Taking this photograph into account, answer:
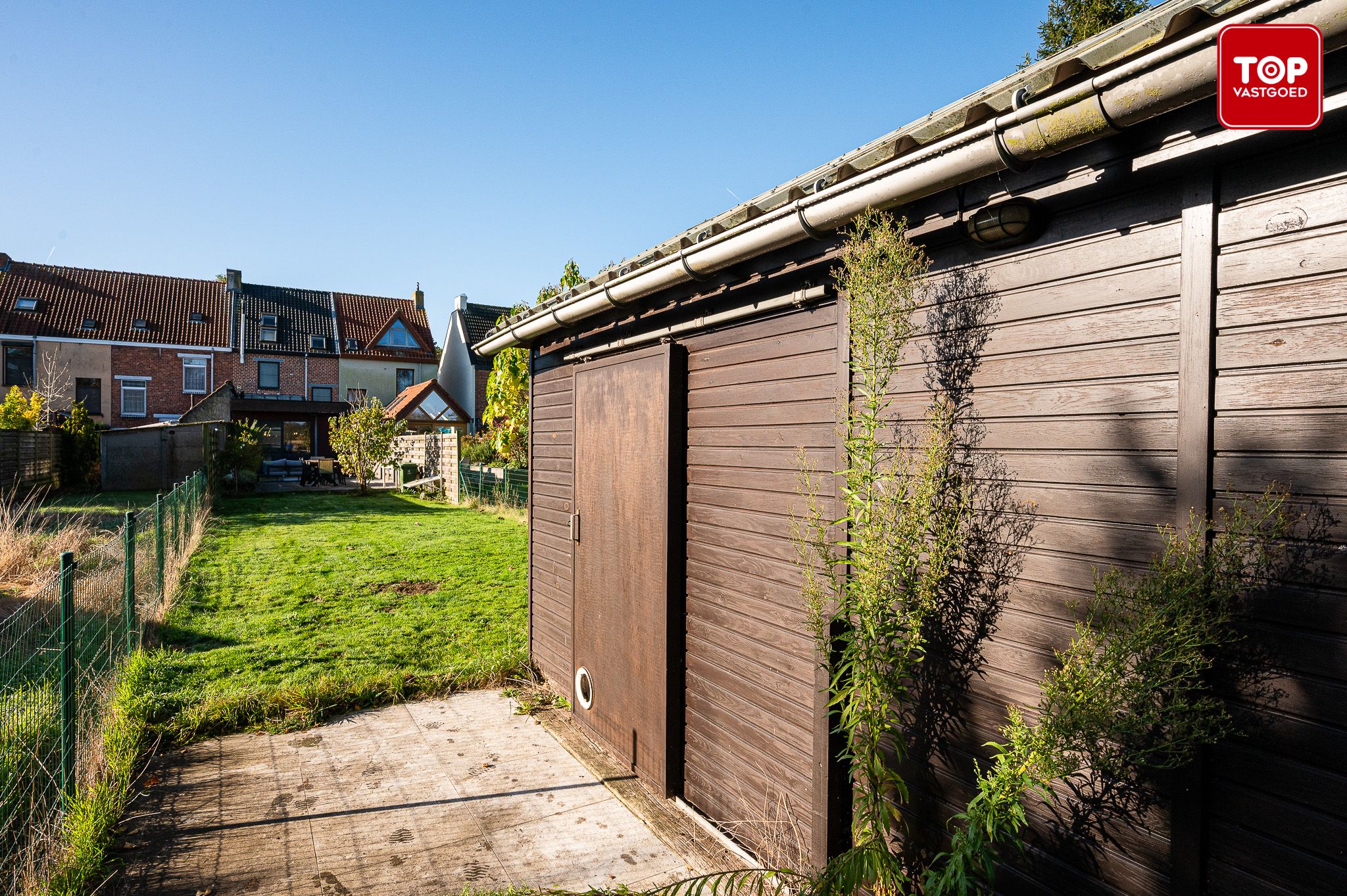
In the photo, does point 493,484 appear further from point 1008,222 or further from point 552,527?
point 1008,222

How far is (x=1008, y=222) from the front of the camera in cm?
238

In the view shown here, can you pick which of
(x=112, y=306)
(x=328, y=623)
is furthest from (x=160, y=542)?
(x=112, y=306)

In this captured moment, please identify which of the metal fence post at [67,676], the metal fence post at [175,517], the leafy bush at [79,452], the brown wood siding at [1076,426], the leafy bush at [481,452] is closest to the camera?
the brown wood siding at [1076,426]

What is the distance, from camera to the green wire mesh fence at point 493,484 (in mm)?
17625

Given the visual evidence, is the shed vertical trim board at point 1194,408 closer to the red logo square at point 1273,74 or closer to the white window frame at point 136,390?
the red logo square at point 1273,74

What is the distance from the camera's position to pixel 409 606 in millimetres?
8844

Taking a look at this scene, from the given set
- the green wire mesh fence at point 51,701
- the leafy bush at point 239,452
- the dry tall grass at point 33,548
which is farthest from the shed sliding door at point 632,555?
the leafy bush at point 239,452

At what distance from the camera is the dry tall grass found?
7.82m

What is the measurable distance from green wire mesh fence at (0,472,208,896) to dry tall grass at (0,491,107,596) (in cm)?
267

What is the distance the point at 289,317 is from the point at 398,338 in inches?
201

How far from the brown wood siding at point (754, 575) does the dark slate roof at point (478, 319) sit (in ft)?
113

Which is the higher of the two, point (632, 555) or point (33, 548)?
point (632, 555)

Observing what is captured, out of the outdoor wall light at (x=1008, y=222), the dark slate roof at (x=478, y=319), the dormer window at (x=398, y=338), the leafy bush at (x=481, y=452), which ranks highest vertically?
the dark slate roof at (x=478, y=319)

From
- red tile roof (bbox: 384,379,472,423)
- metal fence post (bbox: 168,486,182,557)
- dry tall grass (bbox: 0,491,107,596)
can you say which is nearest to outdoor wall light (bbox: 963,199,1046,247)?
dry tall grass (bbox: 0,491,107,596)
